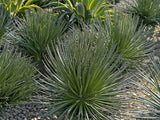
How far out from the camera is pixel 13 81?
2.62 meters

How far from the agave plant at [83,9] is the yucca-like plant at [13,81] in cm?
205

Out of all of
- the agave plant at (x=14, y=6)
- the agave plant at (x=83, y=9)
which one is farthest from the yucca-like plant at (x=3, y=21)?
the agave plant at (x=83, y=9)

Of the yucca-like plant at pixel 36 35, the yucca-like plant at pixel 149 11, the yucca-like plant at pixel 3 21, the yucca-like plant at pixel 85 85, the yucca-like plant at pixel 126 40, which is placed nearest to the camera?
the yucca-like plant at pixel 85 85

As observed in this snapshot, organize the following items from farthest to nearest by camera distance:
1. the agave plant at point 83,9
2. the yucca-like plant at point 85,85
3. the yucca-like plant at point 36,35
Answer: the agave plant at point 83,9 → the yucca-like plant at point 36,35 → the yucca-like plant at point 85,85

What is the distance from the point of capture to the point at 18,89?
2637 millimetres

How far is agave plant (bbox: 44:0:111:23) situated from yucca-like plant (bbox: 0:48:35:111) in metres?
2.05

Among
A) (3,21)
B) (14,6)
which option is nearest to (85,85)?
(3,21)

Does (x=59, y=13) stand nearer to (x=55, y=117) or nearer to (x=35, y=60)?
(x=35, y=60)

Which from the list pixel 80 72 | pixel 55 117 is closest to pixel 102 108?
pixel 80 72

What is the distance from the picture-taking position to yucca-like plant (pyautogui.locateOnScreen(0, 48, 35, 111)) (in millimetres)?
2590

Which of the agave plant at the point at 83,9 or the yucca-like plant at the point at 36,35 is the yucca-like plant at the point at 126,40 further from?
the agave plant at the point at 83,9

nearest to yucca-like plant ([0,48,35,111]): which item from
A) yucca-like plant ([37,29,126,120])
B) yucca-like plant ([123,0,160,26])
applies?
yucca-like plant ([37,29,126,120])

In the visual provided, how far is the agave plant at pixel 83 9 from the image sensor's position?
4617 millimetres

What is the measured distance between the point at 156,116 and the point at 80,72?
92cm
